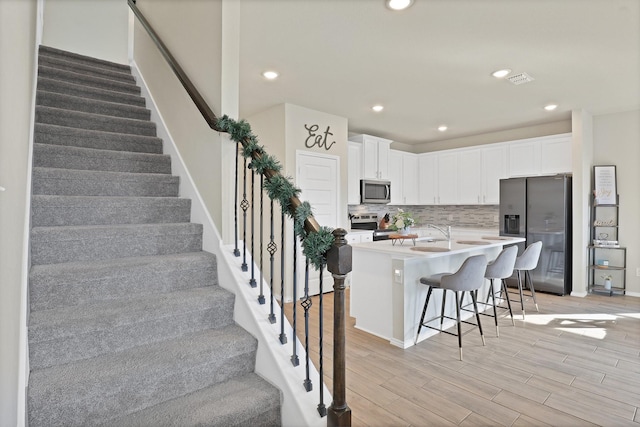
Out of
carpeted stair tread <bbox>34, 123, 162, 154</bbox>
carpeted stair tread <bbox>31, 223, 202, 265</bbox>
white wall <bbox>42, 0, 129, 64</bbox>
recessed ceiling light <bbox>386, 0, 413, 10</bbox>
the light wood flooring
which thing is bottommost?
the light wood flooring

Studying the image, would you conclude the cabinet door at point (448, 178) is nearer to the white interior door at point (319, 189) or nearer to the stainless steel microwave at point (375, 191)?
the stainless steel microwave at point (375, 191)

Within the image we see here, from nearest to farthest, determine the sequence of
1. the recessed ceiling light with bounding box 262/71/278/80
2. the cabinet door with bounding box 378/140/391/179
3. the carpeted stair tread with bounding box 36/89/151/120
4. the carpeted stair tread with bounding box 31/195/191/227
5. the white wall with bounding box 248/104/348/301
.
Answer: the carpeted stair tread with bounding box 31/195/191/227 → the carpeted stair tread with bounding box 36/89/151/120 → the recessed ceiling light with bounding box 262/71/278/80 → the white wall with bounding box 248/104/348/301 → the cabinet door with bounding box 378/140/391/179

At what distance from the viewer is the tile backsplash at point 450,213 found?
21.4 ft

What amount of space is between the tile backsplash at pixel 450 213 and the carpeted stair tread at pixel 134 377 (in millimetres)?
4697

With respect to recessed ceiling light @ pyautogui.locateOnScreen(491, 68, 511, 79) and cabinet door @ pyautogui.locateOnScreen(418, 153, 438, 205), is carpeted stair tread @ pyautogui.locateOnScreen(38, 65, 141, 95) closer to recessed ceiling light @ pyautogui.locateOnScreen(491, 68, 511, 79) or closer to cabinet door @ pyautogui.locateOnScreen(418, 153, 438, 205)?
recessed ceiling light @ pyautogui.locateOnScreen(491, 68, 511, 79)

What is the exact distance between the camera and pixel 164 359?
1535mm

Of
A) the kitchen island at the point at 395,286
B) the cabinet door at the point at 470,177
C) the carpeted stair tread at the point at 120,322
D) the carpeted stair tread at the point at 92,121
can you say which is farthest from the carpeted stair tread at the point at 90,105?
the cabinet door at the point at 470,177

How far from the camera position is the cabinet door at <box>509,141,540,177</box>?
5.63 meters

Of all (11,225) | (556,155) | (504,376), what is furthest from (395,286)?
(556,155)

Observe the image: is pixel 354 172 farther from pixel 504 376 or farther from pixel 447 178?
pixel 504 376

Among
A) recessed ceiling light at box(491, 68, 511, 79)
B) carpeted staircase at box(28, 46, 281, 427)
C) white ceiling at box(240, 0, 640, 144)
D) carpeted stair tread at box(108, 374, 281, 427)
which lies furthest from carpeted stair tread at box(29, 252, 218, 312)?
recessed ceiling light at box(491, 68, 511, 79)

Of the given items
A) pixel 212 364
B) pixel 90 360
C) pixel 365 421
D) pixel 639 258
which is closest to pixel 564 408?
pixel 365 421

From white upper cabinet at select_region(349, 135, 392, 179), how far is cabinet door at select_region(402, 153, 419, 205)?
64 cm

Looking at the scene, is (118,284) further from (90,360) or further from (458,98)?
(458,98)
